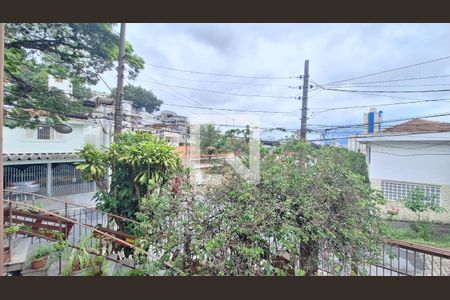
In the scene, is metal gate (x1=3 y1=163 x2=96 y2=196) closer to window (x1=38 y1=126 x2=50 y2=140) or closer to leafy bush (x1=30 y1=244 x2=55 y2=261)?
window (x1=38 y1=126 x2=50 y2=140)

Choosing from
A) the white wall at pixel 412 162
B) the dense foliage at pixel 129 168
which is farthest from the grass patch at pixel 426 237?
the dense foliage at pixel 129 168

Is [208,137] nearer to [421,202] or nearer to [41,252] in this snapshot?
[41,252]

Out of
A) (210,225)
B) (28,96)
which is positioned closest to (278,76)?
(210,225)

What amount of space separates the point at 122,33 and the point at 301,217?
3259 millimetres

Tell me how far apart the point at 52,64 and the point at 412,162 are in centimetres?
800

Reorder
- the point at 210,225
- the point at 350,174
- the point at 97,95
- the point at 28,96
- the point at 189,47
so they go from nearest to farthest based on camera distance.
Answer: the point at 210,225
the point at 350,174
the point at 189,47
the point at 28,96
the point at 97,95

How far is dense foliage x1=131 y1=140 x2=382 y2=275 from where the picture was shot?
5.33ft

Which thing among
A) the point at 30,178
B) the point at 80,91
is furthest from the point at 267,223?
the point at 30,178

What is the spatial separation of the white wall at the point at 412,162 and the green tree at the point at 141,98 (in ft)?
18.1

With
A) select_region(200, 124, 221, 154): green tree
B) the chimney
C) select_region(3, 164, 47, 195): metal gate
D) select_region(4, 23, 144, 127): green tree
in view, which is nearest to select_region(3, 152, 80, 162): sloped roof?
select_region(3, 164, 47, 195): metal gate

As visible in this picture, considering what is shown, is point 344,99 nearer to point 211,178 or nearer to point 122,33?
point 211,178

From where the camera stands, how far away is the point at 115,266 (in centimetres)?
229

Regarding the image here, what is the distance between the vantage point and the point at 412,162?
5.26 meters

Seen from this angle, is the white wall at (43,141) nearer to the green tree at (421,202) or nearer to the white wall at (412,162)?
the white wall at (412,162)
